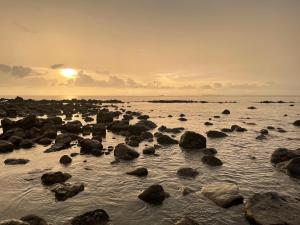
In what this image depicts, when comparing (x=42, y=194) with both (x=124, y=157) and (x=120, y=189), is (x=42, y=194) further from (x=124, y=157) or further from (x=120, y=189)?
(x=124, y=157)

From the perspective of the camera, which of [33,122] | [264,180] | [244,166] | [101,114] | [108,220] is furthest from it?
[101,114]

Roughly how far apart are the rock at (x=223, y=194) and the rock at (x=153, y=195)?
82.0 inches

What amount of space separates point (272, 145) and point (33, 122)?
85.1ft

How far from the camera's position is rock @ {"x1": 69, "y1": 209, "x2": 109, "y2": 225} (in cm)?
1095

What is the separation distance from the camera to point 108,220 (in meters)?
11.4

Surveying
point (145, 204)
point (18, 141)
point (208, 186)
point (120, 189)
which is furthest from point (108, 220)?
point (18, 141)

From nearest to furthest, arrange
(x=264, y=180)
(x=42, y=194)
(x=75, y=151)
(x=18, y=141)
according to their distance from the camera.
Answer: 1. (x=42, y=194)
2. (x=264, y=180)
3. (x=75, y=151)
4. (x=18, y=141)

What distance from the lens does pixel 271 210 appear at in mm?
11414

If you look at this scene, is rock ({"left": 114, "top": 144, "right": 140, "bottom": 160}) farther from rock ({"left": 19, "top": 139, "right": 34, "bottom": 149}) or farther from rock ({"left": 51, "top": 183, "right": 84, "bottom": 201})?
rock ({"left": 19, "top": 139, "right": 34, "bottom": 149})

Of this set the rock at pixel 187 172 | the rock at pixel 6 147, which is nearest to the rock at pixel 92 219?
the rock at pixel 187 172

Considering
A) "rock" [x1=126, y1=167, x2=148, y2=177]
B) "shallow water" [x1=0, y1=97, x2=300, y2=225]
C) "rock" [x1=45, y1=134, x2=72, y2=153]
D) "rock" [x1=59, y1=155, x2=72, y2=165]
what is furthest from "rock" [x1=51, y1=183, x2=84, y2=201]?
"rock" [x1=45, y1=134, x2=72, y2=153]

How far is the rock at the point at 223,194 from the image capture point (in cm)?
1287

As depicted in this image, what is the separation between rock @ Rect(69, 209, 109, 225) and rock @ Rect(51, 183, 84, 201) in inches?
108

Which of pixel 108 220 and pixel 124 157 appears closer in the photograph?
pixel 108 220
